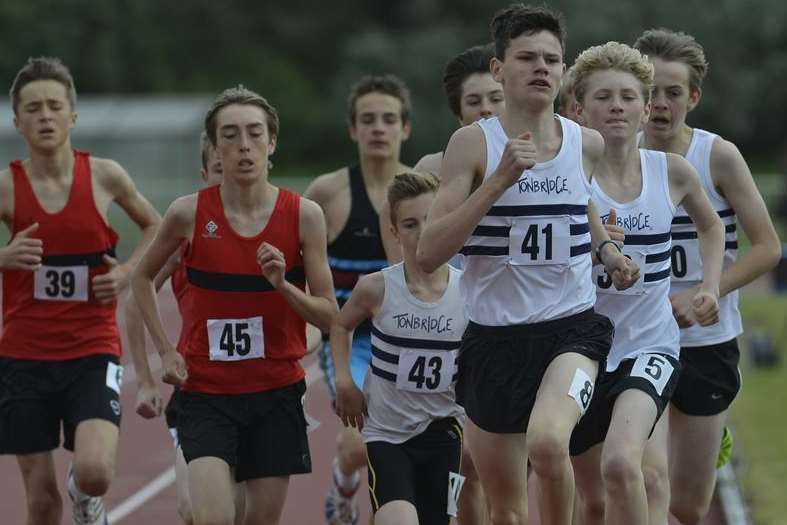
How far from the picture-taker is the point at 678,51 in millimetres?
6785

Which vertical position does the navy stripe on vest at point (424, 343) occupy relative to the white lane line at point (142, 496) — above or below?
above

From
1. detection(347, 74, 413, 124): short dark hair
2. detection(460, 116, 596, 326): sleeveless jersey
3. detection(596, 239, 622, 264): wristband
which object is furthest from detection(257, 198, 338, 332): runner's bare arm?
detection(347, 74, 413, 124): short dark hair

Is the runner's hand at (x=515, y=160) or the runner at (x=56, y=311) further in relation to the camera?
the runner at (x=56, y=311)

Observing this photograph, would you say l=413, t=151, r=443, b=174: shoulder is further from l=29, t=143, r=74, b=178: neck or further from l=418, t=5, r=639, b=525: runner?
l=29, t=143, r=74, b=178: neck

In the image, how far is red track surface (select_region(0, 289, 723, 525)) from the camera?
930 centimetres

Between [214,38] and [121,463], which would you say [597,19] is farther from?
[121,463]

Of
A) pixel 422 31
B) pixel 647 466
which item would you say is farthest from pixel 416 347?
pixel 422 31

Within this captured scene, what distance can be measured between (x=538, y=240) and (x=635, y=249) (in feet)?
2.39

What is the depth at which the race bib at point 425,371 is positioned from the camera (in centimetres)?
638

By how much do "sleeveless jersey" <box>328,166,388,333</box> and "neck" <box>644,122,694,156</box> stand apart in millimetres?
1626

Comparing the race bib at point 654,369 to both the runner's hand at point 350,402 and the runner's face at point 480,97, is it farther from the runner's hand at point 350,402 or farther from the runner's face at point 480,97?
the runner's face at point 480,97

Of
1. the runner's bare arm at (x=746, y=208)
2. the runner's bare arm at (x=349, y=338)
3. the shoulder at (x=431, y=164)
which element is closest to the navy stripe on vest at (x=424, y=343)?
the runner's bare arm at (x=349, y=338)

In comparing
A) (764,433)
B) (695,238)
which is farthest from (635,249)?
(764,433)

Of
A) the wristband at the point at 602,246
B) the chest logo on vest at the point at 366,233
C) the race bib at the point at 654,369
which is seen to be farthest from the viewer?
the chest logo on vest at the point at 366,233
